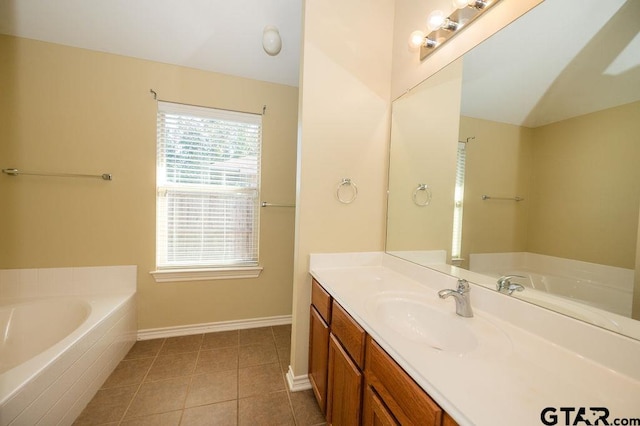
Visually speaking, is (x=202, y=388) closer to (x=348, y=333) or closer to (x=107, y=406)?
(x=107, y=406)

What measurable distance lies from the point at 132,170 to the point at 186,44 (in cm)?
116

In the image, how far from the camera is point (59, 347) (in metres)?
1.23

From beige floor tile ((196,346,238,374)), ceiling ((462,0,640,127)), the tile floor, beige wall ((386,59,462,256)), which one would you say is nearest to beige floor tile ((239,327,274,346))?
the tile floor

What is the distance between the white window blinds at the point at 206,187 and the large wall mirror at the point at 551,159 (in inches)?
66.9

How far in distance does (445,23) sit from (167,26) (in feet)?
6.48

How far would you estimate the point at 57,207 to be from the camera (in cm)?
187

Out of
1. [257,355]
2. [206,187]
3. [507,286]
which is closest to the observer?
[507,286]

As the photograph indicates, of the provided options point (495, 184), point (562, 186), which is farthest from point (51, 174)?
point (562, 186)

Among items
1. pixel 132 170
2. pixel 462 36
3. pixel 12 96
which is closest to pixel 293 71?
pixel 462 36

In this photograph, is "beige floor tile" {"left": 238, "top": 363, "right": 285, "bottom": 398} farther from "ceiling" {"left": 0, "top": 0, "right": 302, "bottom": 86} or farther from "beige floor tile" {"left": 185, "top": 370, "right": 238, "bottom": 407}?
"ceiling" {"left": 0, "top": 0, "right": 302, "bottom": 86}

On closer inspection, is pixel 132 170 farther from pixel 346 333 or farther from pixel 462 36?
pixel 462 36

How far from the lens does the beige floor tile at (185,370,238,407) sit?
147 centimetres

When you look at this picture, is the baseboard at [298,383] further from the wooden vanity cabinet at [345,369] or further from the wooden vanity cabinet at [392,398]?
the wooden vanity cabinet at [392,398]

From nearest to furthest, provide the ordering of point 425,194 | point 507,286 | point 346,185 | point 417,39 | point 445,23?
point 507,286 → point 445,23 → point 417,39 → point 425,194 → point 346,185
